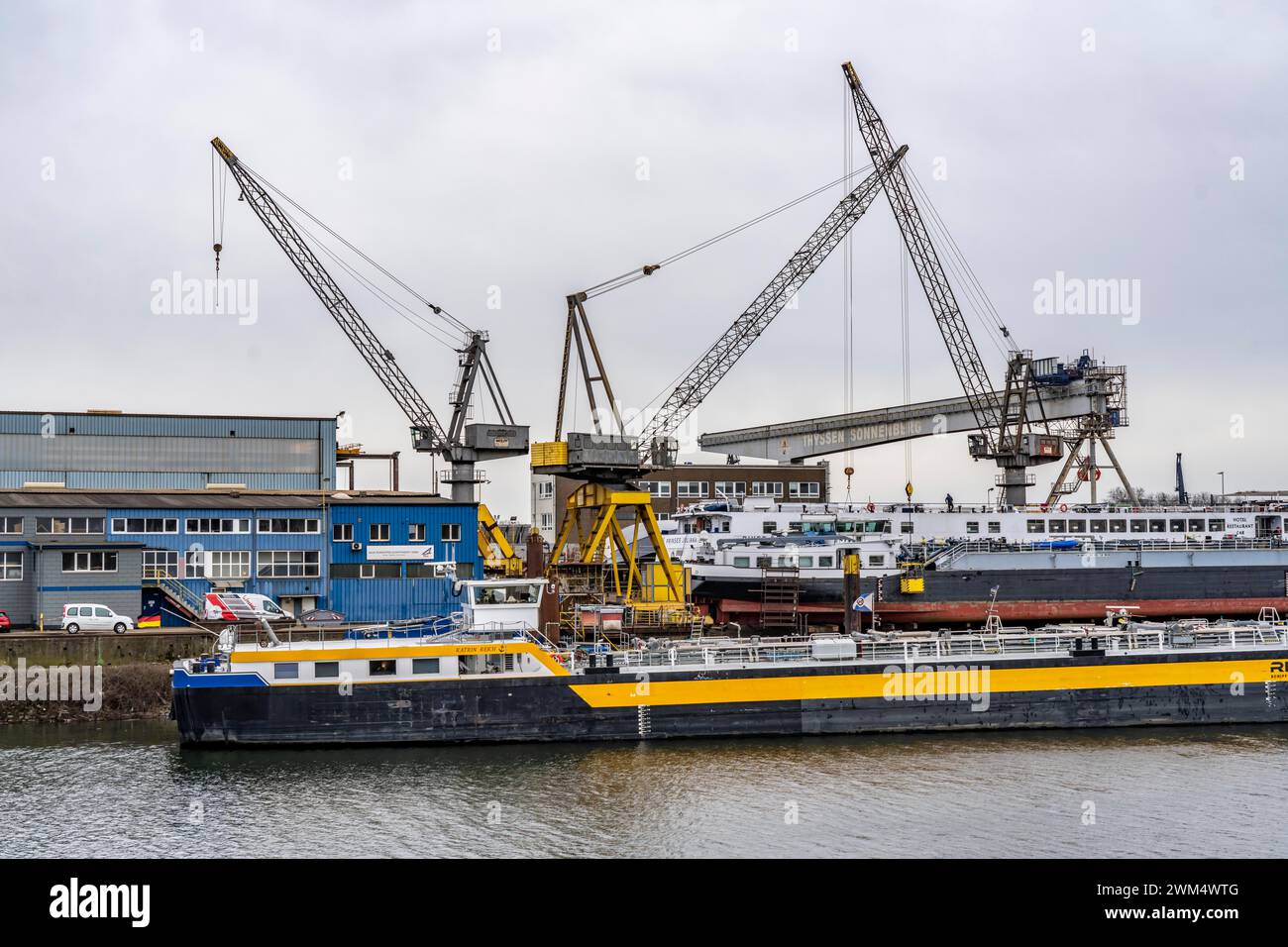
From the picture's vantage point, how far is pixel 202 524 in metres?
62.6

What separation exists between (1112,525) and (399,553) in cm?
4706

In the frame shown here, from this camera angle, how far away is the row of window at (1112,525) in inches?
3196

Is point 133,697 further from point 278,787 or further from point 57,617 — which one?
point 278,787

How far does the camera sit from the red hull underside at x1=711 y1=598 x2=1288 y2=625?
7456 cm

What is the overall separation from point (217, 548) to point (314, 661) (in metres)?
23.2

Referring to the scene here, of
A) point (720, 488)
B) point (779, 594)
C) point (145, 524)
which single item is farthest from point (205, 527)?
point (720, 488)

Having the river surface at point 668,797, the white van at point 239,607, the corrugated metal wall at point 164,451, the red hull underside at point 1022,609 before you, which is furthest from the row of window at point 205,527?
the red hull underside at point 1022,609

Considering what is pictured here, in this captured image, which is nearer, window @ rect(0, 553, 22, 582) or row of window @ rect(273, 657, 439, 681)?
row of window @ rect(273, 657, 439, 681)

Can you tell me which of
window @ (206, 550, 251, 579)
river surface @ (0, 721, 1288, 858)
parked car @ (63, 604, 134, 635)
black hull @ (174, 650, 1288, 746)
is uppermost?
window @ (206, 550, 251, 579)

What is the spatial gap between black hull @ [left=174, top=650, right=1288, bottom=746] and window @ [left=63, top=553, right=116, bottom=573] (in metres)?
18.6

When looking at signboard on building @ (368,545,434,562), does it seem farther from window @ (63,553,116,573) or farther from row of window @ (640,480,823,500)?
row of window @ (640,480,823,500)

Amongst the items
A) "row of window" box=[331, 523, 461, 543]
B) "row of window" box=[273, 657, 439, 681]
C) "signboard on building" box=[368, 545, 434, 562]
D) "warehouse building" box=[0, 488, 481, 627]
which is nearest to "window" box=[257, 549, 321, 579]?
"warehouse building" box=[0, 488, 481, 627]
